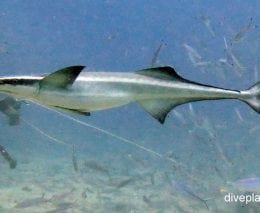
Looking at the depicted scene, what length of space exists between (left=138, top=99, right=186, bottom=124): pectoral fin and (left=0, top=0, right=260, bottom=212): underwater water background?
0.43 metres

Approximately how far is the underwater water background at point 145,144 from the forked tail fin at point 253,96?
720mm

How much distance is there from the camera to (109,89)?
1714 mm

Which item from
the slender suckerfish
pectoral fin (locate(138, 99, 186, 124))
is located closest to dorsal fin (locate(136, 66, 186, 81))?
the slender suckerfish

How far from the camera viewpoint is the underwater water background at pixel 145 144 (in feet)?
32.5

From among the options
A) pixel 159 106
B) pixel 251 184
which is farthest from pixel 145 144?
pixel 159 106

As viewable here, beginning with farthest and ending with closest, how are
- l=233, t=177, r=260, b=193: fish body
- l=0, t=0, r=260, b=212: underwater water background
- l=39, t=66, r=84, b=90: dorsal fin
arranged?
l=0, t=0, r=260, b=212: underwater water background, l=233, t=177, r=260, b=193: fish body, l=39, t=66, r=84, b=90: dorsal fin

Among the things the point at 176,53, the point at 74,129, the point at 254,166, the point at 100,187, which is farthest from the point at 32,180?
the point at 176,53

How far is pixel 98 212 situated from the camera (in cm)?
898

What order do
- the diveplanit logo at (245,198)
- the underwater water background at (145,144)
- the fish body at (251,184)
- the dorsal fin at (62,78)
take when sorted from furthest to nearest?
1. the underwater water background at (145,144)
2. the diveplanit logo at (245,198)
3. the fish body at (251,184)
4. the dorsal fin at (62,78)

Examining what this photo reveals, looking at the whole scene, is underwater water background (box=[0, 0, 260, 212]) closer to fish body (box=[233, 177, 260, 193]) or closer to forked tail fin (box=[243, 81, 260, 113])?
forked tail fin (box=[243, 81, 260, 113])

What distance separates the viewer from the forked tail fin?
1685 millimetres

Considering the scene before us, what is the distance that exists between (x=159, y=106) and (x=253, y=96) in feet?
1.26

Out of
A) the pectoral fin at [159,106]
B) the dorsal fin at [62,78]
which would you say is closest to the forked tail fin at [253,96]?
the pectoral fin at [159,106]

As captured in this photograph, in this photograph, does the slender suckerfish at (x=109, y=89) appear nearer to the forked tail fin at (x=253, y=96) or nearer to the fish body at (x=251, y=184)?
the forked tail fin at (x=253, y=96)
